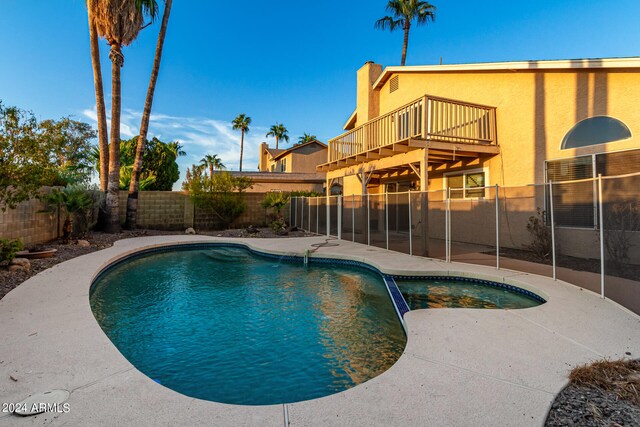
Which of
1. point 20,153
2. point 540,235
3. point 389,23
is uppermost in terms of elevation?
point 389,23

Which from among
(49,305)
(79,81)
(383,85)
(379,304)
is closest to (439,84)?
(383,85)

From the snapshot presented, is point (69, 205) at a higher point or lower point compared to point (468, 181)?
lower

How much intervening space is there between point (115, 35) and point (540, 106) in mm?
14580

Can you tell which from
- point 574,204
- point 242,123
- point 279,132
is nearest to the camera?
point 574,204

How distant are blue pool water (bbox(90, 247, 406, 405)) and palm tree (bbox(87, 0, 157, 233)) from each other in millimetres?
6425

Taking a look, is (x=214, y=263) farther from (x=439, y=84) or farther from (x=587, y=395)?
(x=439, y=84)

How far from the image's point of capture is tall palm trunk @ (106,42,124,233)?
12297 mm

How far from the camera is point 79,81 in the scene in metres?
13.9

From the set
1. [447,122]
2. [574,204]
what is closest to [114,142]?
[447,122]

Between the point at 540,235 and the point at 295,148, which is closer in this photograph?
the point at 540,235

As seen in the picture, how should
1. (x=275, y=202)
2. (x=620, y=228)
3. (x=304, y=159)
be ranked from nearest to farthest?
1. (x=620, y=228)
2. (x=275, y=202)
3. (x=304, y=159)

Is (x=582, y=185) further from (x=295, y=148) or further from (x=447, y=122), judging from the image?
(x=295, y=148)

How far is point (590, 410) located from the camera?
7.18ft

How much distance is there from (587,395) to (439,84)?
11.0 m
